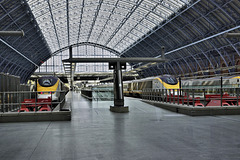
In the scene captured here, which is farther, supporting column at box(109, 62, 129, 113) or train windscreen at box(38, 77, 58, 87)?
train windscreen at box(38, 77, 58, 87)

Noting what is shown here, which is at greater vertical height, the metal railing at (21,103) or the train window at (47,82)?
the train window at (47,82)

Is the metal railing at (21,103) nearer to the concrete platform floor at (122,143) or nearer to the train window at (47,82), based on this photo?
the concrete platform floor at (122,143)

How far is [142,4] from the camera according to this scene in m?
47.0

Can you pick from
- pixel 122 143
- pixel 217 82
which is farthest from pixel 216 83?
pixel 122 143

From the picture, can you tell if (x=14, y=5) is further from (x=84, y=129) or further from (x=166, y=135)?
(x=166, y=135)

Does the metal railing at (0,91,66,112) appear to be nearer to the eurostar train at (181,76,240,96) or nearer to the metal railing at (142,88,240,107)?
the metal railing at (142,88,240,107)

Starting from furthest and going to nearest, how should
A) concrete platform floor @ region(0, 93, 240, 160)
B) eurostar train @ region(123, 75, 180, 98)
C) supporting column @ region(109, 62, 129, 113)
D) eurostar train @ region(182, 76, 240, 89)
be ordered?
eurostar train @ region(182, 76, 240, 89) → eurostar train @ region(123, 75, 180, 98) → supporting column @ region(109, 62, 129, 113) → concrete platform floor @ region(0, 93, 240, 160)

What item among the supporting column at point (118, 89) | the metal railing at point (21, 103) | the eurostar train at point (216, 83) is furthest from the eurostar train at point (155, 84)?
the metal railing at point (21, 103)

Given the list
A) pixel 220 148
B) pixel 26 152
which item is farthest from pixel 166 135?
pixel 26 152

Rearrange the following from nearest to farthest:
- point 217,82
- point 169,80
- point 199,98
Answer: point 199,98 < point 169,80 < point 217,82

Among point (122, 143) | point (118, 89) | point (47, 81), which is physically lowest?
point (122, 143)

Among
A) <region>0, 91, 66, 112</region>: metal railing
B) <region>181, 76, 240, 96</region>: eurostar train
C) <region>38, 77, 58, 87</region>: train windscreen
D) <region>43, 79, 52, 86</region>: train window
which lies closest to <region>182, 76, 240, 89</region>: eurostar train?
<region>181, 76, 240, 96</region>: eurostar train

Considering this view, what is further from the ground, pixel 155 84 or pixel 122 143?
pixel 155 84

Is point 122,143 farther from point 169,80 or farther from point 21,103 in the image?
point 169,80
